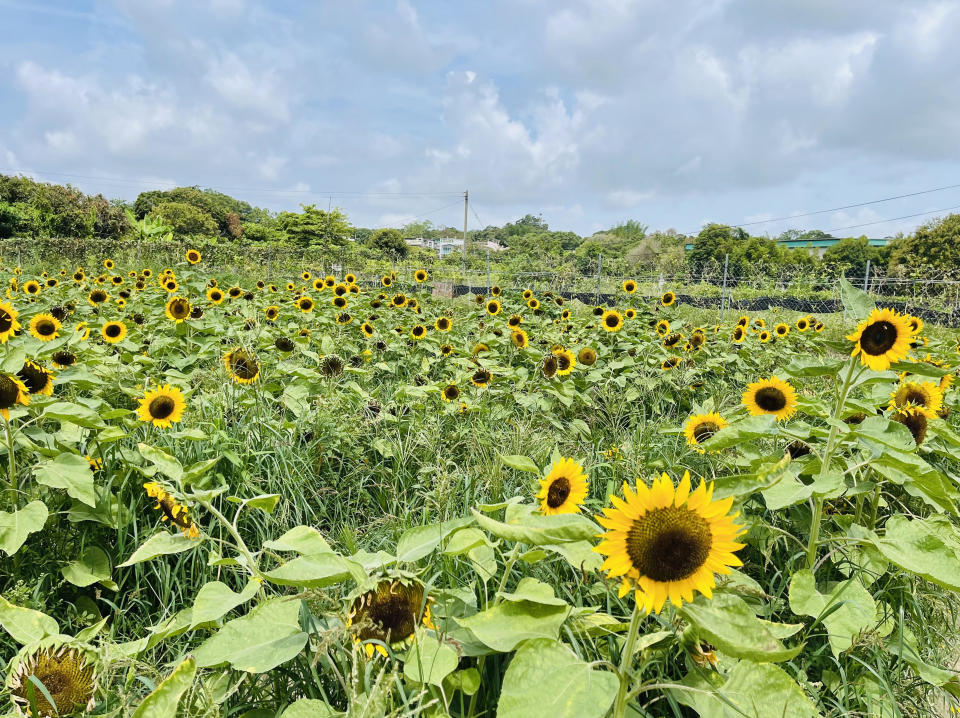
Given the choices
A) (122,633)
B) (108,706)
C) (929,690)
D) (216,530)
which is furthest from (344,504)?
(929,690)

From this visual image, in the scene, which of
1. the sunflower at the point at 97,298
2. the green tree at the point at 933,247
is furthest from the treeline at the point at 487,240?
the sunflower at the point at 97,298

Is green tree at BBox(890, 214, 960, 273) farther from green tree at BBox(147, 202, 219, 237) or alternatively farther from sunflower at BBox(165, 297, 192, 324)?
green tree at BBox(147, 202, 219, 237)

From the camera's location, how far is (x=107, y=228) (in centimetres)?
3388

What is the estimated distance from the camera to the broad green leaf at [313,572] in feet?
3.51

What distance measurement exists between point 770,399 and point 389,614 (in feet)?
6.40

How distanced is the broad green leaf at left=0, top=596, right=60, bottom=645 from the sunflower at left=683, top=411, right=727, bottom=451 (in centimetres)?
220

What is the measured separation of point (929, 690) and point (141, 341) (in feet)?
15.6

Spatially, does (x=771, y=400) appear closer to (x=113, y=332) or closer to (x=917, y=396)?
(x=917, y=396)

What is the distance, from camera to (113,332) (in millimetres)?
3965

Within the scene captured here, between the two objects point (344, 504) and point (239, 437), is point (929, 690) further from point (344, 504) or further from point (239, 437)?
point (239, 437)

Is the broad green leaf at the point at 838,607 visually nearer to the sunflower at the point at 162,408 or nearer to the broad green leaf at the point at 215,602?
the broad green leaf at the point at 215,602

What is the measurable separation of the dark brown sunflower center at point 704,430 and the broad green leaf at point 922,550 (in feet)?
2.87

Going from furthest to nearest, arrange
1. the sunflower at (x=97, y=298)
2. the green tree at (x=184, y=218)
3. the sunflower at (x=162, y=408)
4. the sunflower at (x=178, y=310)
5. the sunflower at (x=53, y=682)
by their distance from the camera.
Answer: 1. the green tree at (x=184, y=218)
2. the sunflower at (x=97, y=298)
3. the sunflower at (x=178, y=310)
4. the sunflower at (x=162, y=408)
5. the sunflower at (x=53, y=682)

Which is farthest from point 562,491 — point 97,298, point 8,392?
point 97,298
